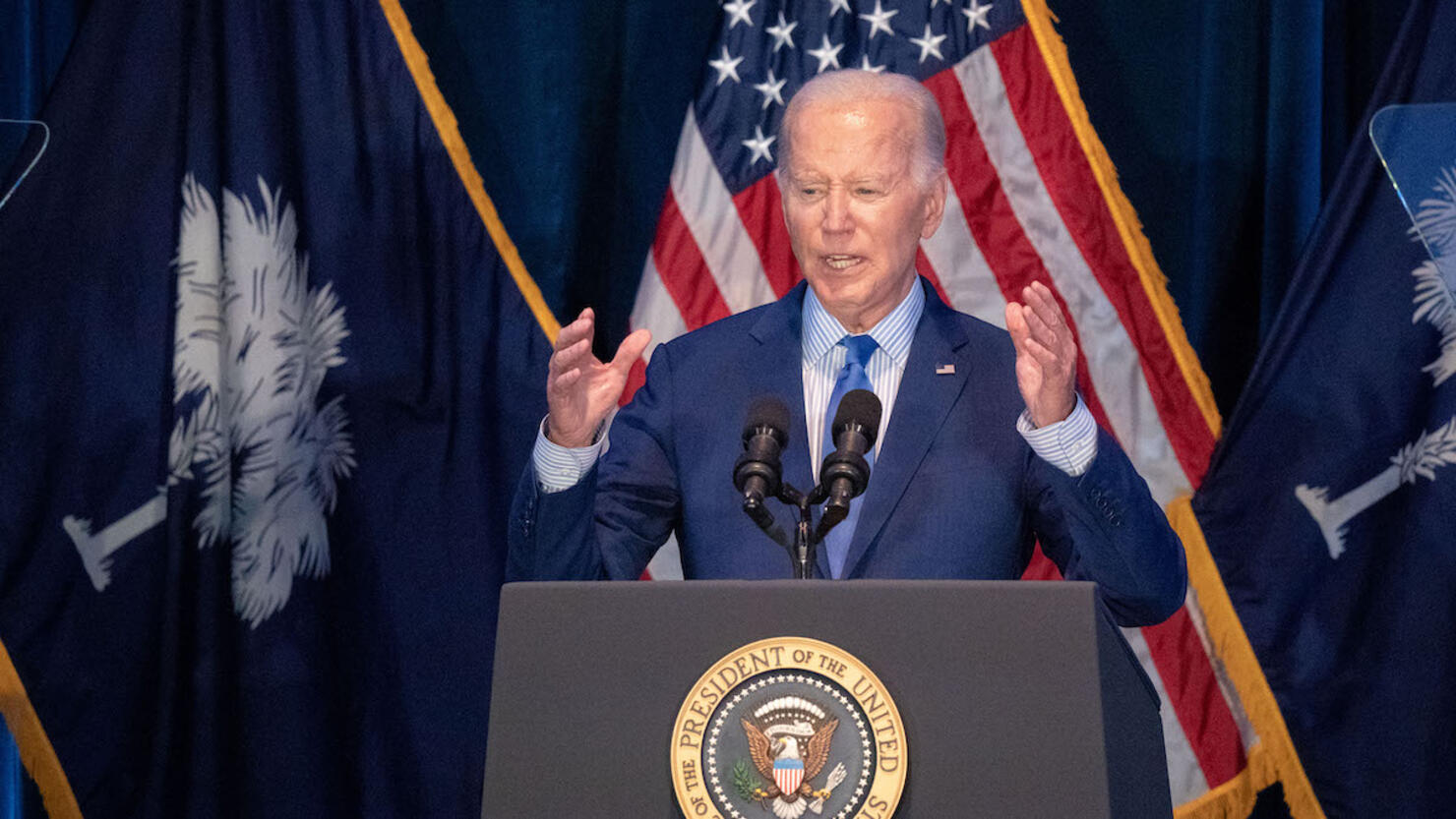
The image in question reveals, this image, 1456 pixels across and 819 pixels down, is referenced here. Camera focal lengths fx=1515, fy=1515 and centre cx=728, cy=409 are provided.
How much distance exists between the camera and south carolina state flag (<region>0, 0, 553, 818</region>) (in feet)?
10.7

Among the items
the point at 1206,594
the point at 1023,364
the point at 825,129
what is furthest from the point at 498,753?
the point at 1206,594

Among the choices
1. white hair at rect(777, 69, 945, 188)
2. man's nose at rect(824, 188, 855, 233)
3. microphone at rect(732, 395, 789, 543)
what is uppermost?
white hair at rect(777, 69, 945, 188)

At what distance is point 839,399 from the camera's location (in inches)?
87.1

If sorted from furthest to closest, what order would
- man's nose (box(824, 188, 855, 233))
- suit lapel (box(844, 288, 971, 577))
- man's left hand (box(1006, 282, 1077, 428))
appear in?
man's nose (box(824, 188, 855, 233)) < suit lapel (box(844, 288, 971, 577)) < man's left hand (box(1006, 282, 1077, 428))

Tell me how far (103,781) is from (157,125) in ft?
4.74

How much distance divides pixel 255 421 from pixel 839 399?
172 cm

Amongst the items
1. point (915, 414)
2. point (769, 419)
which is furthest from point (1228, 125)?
point (769, 419)

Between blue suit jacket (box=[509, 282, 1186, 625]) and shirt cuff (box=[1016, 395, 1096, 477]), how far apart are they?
4cm

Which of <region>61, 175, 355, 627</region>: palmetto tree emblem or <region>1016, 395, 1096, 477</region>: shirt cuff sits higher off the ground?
<region>61, 175, 355, 627</region>: palmetto tree emblem

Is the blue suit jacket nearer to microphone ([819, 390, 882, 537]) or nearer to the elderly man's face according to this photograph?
the elderly man's face

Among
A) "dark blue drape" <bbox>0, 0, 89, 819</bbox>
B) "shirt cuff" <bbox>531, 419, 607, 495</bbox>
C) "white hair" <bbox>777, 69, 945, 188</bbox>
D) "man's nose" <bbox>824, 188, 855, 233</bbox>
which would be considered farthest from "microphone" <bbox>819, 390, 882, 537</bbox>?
"dark blue drape" <bbox>0, 0, 89, 819</bbox>

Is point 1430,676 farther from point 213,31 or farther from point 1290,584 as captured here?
point 213,31

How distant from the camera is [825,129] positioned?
229cm

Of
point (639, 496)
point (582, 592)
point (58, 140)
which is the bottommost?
point (582, 592)
